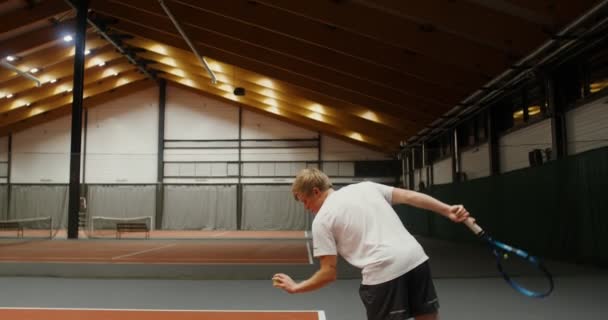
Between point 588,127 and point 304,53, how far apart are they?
7.20 m

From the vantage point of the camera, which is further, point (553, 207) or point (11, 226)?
point (11, 226)

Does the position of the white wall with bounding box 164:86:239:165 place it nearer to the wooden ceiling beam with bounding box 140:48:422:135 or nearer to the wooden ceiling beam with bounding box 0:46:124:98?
the wooden ceiling beam with bounding box 140:48:422:135

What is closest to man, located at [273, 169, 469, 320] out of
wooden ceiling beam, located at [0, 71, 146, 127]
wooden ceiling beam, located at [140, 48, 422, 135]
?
wooden ceiling beam, located at [140, 48, 422, 135]

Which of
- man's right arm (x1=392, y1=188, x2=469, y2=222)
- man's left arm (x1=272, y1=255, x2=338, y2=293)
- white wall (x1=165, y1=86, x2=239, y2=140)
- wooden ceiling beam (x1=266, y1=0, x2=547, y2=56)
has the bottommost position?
man's left arm (x1=272, y1=255, x2=338, y2=293)

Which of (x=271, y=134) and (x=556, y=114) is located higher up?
(x=271, y=134)

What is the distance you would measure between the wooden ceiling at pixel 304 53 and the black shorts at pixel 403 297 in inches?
284

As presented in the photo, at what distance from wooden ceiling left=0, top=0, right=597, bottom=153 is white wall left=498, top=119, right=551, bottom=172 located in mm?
1578

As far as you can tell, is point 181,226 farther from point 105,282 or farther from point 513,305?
point 513,305

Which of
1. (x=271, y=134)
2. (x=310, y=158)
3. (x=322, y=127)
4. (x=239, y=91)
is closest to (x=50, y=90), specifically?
(x=239, y=91)

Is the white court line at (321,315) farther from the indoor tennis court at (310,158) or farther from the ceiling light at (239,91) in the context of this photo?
the ceiling light at (239,91)

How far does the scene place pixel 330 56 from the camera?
46.0 feet

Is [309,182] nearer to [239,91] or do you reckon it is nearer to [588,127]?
[588,127]

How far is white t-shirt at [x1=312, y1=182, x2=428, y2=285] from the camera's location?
2457mm

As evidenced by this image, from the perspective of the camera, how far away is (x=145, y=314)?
5230 mm
